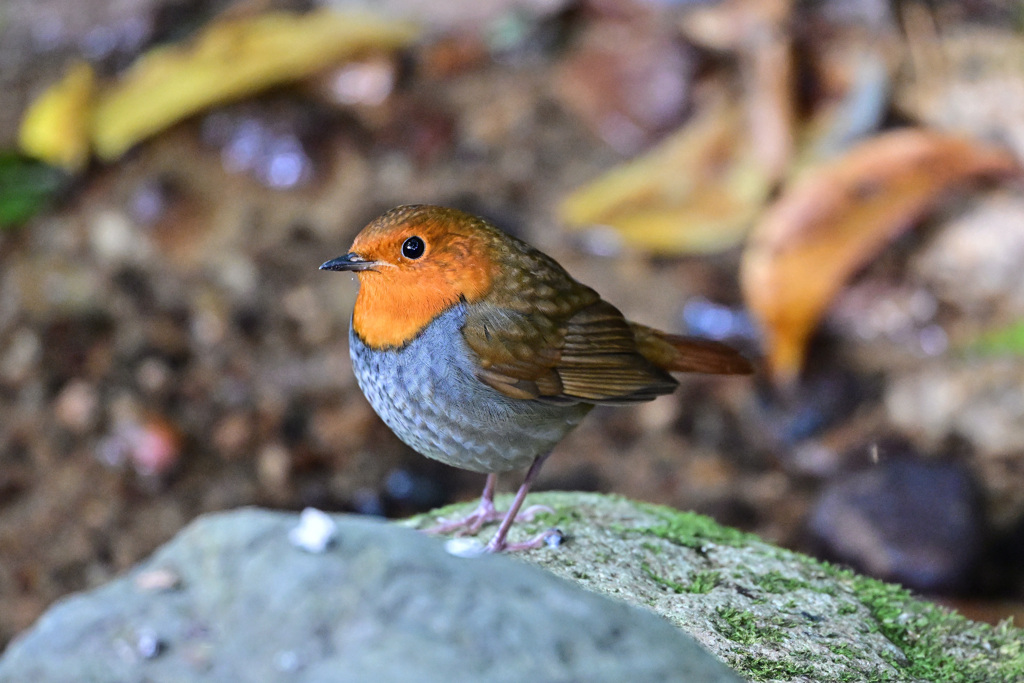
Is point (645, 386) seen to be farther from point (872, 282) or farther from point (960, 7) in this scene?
point (960, 7)

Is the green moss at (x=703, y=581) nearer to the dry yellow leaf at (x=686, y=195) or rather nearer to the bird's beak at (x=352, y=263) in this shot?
the bird's beak at (x=352, y=263)

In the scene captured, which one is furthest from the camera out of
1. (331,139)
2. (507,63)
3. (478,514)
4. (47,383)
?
(507,63)

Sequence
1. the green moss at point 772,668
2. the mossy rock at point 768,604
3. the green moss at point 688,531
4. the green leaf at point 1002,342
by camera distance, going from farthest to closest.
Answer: the green leaf at point 1002,342, the green moss at point 688,531, the mossy rock at point 768,604, the green moss at point 772,668

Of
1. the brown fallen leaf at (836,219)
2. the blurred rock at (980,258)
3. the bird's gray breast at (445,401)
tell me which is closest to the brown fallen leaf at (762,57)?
the brown fallen leaf at (836,219)

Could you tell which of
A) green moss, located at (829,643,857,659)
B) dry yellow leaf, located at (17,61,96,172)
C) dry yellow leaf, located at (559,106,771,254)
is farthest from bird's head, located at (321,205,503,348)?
dry yellow leaf, located at (17,61,96,172)

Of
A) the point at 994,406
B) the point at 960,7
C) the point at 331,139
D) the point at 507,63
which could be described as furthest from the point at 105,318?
the point at 960,7

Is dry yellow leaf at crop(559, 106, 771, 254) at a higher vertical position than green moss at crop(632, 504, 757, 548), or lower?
higher

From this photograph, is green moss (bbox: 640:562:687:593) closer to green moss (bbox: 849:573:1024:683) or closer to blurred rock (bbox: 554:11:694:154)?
green moss (bbox: 849:573:1024:683)
